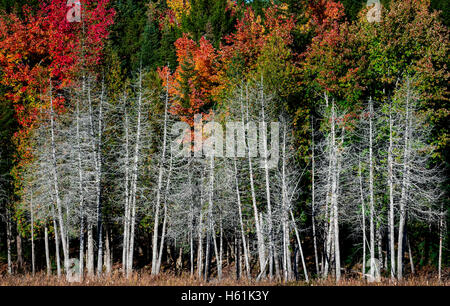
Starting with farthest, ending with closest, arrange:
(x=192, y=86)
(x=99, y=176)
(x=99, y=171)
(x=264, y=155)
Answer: (x=192, y=86)
(x=99, y=171)
(x=99, y=176)
(x=264, y=155)

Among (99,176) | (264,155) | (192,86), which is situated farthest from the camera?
(192,86)

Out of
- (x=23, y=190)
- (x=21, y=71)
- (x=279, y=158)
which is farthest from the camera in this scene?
(x=21, y=71)

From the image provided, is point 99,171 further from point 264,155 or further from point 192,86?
point 264,155

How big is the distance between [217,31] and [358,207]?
1034 inches

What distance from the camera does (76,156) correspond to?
2392 centimetres

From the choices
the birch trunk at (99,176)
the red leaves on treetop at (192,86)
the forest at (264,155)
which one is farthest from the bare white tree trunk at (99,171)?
the red leaves on treetop at (192,86)

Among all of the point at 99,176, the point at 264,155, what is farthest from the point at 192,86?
the point at 99,176

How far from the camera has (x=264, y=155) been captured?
869 inches

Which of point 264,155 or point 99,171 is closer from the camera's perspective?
point 264,155

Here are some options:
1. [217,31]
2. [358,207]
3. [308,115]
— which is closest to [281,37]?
[308,115]

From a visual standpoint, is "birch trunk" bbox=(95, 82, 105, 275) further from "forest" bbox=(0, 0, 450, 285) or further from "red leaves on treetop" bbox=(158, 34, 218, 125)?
"red leaves on treetop" bbox=(158, 34, 218, 125)

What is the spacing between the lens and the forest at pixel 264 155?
2120 centimetres

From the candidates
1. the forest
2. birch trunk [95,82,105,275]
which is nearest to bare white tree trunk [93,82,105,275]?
birch trunk [95,82,105,275]

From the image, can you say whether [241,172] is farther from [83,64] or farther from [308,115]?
[83,64]
